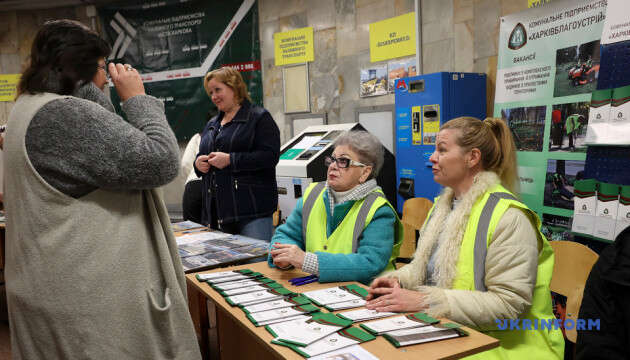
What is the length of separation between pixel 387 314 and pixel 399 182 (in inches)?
104

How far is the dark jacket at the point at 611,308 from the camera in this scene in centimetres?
128

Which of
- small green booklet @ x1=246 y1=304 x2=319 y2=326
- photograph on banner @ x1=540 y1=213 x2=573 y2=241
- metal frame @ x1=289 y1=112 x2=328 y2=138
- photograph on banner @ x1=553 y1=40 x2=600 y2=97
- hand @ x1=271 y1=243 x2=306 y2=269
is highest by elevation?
photograph on banner @ x1=553 y1=40 x2=600 y2=97

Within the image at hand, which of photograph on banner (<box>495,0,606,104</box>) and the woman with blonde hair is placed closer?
the woman with blonde hair

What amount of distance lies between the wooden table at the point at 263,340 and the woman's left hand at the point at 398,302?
21 cm

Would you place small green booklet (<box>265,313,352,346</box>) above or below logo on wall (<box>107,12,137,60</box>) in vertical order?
below

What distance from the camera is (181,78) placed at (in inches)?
245

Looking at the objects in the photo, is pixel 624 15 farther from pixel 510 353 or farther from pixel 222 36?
pixel 222 36

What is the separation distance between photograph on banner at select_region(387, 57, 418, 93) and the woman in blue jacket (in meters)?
1.99

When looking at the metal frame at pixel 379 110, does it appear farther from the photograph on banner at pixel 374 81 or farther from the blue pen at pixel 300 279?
the blue pen at pixel 300 279

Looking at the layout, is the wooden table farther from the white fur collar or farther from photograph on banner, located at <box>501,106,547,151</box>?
photograph on banner, located at <box>501,106,547,151</box>

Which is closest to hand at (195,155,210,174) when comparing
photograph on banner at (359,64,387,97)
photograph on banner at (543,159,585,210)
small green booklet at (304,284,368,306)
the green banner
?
small green booklet at (304,284,368,306)

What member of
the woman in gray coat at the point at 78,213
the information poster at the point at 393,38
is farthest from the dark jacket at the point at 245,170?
the information poster at the point at 393,38

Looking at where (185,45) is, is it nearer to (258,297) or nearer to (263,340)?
(258,297)

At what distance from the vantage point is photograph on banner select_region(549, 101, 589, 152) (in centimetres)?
276
